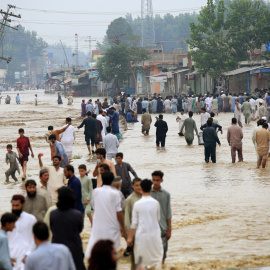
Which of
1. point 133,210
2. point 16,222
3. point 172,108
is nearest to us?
point 16,222

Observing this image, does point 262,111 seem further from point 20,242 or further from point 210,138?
point 20,242

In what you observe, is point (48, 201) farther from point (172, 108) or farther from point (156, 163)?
point (172, 108)

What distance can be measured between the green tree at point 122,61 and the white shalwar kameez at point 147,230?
6226 centimetres

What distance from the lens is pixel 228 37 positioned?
159ft

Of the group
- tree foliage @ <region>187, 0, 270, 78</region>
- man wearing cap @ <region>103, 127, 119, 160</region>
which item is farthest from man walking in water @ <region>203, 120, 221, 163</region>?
tree foliage @ <region>187, 0, 270, 78</region>

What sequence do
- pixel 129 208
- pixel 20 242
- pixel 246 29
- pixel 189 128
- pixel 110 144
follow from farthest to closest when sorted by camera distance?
1. pixel 246 29
2. pixel 189 128
3. pixel 110 144
4. pixel 129 208
5. pixel 20 242

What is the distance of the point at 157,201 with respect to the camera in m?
7.46

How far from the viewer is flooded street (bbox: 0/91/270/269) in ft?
29.5

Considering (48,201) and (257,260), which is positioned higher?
(48,201)

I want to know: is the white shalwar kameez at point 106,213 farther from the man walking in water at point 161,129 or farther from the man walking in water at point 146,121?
the man walking in water at point 146,121

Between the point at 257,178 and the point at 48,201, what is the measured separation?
8.48 m

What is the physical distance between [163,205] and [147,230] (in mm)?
558

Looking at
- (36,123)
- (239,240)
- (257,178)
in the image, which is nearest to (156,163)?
(257,178)

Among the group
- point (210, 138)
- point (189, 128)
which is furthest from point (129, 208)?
point (189, 128)
